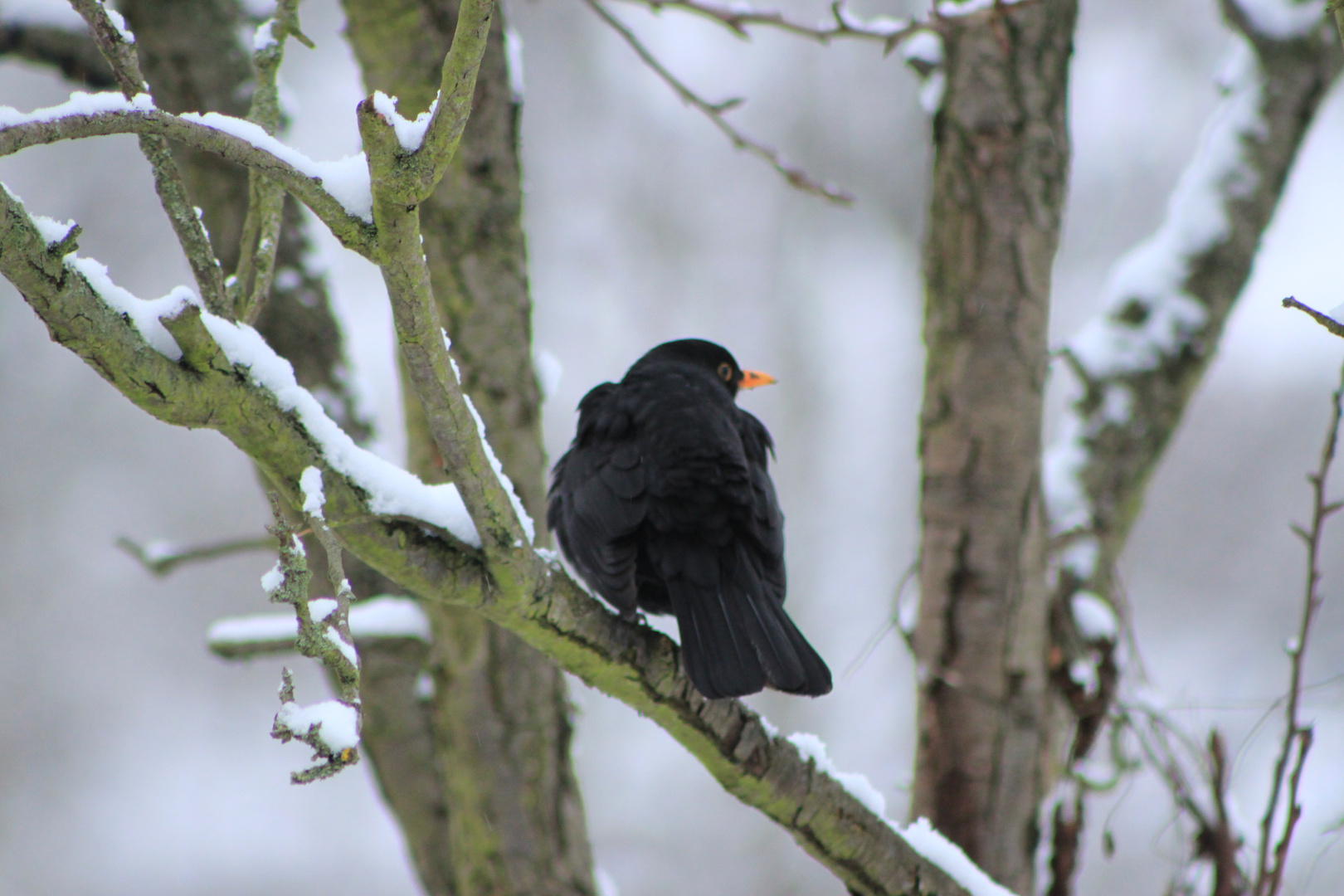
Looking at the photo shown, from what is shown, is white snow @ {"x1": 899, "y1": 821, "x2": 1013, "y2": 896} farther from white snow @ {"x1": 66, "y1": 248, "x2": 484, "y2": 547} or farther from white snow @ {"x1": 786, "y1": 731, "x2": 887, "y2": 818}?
white snow @ {"x1": 66, "y1": 248, "x2": 484, "y2": 547}

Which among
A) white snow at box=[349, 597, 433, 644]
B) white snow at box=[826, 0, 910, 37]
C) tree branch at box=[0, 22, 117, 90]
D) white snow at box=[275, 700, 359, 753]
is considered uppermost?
Answer: tree branch at box=[0, 22, 117, 90]

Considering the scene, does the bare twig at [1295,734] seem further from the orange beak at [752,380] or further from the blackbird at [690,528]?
the orange beak at [752,380]

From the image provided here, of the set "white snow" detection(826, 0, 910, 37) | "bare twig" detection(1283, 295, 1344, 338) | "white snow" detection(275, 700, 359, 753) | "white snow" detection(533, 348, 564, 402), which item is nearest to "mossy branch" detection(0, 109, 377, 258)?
"white snow" detection(275, 700, 359, 753)

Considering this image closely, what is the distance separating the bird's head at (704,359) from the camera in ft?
11.4

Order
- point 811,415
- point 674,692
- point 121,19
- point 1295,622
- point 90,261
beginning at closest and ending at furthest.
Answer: point 90,261 < point 121,19 < point 674,692 < point 1295,622 < point 811,415

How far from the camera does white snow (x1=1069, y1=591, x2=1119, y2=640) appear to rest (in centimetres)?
317

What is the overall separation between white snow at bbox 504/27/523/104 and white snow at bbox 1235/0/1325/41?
8.93ft

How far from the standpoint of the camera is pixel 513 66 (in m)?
2.93

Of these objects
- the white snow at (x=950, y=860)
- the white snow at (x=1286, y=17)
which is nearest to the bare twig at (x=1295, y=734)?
the white snow at (x=950, y=860)

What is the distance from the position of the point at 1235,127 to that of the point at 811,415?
21.9 ft

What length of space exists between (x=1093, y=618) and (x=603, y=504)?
1.72 metres

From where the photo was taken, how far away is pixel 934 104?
3074 millimetres

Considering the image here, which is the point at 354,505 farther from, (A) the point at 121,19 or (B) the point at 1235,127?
(B) the point at 1235,127

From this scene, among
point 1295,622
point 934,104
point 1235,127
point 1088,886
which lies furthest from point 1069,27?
point 1088,886
